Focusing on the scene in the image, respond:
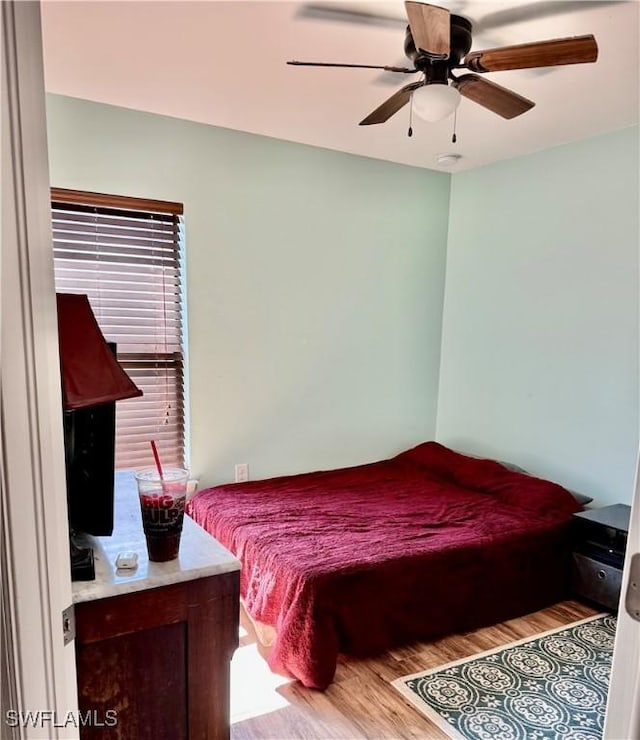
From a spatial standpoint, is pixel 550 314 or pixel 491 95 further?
pixel 550 314

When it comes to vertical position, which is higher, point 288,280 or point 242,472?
point 288,280

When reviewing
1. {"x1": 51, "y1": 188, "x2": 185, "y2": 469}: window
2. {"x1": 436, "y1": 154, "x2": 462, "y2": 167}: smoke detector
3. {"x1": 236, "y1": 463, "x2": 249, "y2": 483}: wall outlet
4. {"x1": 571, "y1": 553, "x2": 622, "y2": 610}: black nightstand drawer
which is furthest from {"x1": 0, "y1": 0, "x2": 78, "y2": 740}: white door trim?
{"x1": 436, "y1": 154, "x2": 462, "y2": 167}: smoke detector

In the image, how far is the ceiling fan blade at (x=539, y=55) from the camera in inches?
64.1

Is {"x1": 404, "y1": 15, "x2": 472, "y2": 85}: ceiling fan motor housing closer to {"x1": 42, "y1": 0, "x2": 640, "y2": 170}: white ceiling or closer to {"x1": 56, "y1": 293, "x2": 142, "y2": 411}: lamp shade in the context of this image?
{"x1": 42, "y1": 0, "x2": 640, "y2": 170}: white ceiling

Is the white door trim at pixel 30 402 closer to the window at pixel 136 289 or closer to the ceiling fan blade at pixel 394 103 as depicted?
the ceiling fan blade at pixel 394 103

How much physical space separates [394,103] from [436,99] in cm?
32

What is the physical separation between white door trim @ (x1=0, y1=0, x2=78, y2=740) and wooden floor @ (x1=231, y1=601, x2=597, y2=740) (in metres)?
1.21

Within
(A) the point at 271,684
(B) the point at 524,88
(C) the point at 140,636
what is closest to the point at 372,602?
(A) the point at 271,684

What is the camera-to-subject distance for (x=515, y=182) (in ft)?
11.6

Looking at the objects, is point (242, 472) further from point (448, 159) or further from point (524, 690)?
point (448, 159)

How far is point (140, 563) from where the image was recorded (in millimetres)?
1287

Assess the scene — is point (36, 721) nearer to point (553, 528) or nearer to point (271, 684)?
point (271, 684)

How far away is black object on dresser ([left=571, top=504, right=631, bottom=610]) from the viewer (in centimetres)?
263

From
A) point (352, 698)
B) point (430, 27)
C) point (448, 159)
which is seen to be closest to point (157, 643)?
point (352, 698)
